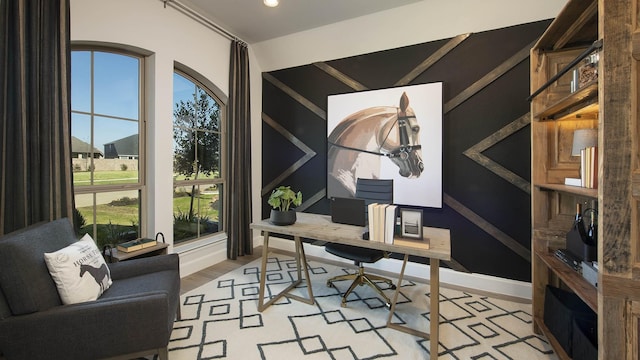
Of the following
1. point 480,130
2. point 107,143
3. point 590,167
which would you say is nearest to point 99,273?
point 107,143

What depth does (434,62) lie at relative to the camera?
2980 mm

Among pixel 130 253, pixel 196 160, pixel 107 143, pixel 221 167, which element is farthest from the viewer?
pixel 221 167

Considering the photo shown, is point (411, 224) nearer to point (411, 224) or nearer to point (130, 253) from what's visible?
point (411, 224)

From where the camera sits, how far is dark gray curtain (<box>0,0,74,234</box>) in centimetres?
180

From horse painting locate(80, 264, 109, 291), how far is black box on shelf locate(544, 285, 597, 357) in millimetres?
2844

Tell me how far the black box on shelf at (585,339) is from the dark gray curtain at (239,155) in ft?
10.9

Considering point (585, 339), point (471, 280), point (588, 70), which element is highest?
point (588, 70)

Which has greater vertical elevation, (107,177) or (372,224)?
(107,177)

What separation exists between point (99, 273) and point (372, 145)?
2756 millimetres

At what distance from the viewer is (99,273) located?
1688 mm

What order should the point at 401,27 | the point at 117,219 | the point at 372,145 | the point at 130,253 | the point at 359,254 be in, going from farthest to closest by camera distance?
the point at 372,145 < the point at 401,27 < the point at 117,219 < the point at 359,254 < the point at 130,253

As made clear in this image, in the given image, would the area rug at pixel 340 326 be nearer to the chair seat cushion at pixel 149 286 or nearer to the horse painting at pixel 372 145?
the chair seat cushion at pixel 149 286

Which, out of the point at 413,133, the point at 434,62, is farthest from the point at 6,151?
the point at 434,62

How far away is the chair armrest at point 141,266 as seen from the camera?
6.34 ft
